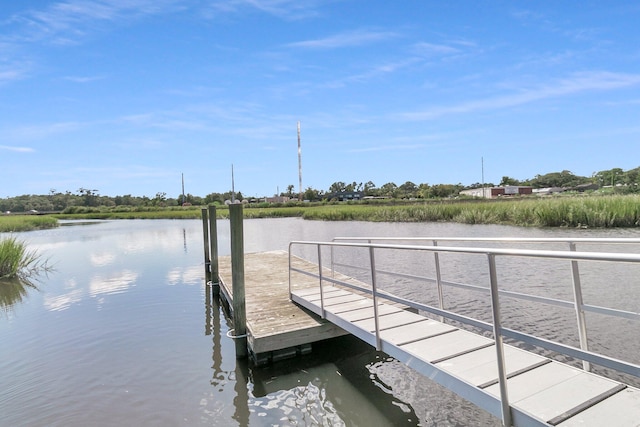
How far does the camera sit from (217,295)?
9.98 m

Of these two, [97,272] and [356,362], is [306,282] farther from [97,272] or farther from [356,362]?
[97,272]

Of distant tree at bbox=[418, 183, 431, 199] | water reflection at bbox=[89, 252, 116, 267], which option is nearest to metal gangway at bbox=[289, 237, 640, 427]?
water reflection at bbox=[89, 252, 116, 267]

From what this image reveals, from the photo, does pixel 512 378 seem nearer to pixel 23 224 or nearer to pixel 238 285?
pixel 238 285

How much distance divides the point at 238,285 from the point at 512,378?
13.4 feet

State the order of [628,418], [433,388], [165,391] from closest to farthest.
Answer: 1. [628,418]
2. [433,388]
3. [165,391]

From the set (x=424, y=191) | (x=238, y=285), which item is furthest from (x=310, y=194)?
(x=238, y=285)

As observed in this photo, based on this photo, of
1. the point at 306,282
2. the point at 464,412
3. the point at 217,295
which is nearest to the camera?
the point at 464,412

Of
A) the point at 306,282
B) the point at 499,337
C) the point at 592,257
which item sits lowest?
the point at 306,282

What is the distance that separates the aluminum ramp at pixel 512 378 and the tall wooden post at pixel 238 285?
2.01 metres

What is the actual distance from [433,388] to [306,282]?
4.06 meters

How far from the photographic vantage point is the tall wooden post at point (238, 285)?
5836 millimetres

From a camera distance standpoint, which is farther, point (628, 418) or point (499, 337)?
point (499, 337)

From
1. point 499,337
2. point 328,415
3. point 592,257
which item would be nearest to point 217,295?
point 328,415

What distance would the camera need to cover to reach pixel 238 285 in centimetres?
595
